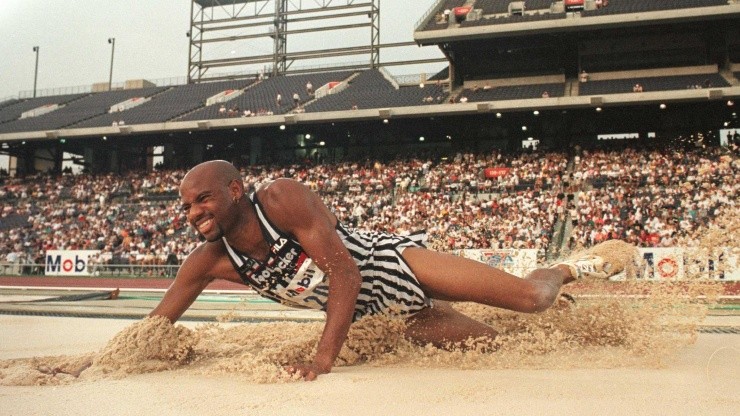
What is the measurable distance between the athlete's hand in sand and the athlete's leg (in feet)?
3.08

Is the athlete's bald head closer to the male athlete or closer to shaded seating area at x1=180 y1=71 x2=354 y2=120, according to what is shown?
the male athlete

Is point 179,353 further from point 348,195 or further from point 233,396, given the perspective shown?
point 348,195

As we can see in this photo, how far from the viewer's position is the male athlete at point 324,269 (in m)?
3.57

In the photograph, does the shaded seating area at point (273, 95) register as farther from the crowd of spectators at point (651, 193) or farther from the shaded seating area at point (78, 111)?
the crowd of spectators at point (651, 193)

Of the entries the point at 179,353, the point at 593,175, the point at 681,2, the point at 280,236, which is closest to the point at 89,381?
the point at 179,353

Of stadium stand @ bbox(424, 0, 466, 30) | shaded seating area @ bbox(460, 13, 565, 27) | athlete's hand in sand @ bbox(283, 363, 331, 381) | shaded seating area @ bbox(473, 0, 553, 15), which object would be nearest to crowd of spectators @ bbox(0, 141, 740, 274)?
shaded seating area @ bbox(460, 13, 565, 27)

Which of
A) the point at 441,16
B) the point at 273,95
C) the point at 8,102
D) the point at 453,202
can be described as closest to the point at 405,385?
the point at 453,202

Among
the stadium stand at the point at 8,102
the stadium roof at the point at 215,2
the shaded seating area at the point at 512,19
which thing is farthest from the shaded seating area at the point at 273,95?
the stadium stand at the point at 8,102

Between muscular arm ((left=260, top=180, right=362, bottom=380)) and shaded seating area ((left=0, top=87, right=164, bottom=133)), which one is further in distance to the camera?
shaded seating area ((left=0, top=87, right=164, bottom=133))

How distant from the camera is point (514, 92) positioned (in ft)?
87.2

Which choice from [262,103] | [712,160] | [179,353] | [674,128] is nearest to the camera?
[179,353]

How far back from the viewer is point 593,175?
21.8 metres

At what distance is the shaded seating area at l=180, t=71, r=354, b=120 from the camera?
3042 cm

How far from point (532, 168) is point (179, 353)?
21.0 m
